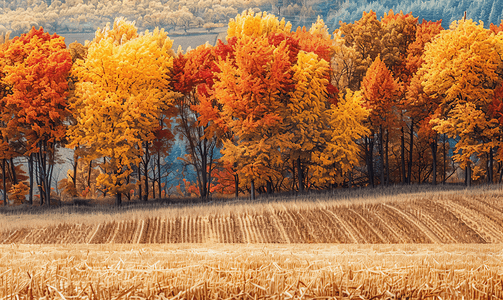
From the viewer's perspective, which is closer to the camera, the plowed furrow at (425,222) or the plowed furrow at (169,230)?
the plowed furrow at (425,222)

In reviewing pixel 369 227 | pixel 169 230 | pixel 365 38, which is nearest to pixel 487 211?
pixel 369 227

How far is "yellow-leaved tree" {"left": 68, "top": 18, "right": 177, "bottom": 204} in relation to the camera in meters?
30.2

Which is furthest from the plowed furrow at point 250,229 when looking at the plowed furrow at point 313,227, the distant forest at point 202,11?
the distant forest at point 202,11

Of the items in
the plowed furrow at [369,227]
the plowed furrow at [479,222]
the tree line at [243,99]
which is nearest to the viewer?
the plowed furrow at [479,222]

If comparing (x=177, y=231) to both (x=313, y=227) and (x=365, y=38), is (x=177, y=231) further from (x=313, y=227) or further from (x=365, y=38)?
(x=365, y=38)

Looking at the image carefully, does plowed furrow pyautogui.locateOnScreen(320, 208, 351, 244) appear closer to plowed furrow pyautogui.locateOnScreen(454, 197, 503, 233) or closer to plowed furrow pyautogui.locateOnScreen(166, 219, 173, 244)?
plowed furrow pyautogui.locateOnScreen(454, 197, 503, 233)

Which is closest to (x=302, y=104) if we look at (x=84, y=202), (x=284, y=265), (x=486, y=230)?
(x=486, y=230)

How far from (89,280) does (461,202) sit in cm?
2145

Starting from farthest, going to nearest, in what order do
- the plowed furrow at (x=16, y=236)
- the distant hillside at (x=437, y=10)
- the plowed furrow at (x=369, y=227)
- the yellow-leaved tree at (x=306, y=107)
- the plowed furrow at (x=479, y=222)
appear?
the distant hillside at (x=437, y=10) → the yellow-leaved tree at (x=306, y=107) → the plowed furrow at (x=16, y=236) → the plowed furrow at (x=369, y=227) → the plowed furrow at (x=479, y=222)

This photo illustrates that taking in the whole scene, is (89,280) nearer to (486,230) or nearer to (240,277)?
(240,277)

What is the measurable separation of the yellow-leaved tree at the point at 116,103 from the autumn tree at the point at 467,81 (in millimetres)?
18965

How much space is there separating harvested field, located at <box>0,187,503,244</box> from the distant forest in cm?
10400

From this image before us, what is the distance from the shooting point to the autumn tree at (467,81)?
33812mm

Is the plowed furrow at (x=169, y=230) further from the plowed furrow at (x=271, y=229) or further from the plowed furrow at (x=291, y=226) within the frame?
the plowed furrow at (x=291, y=226)
